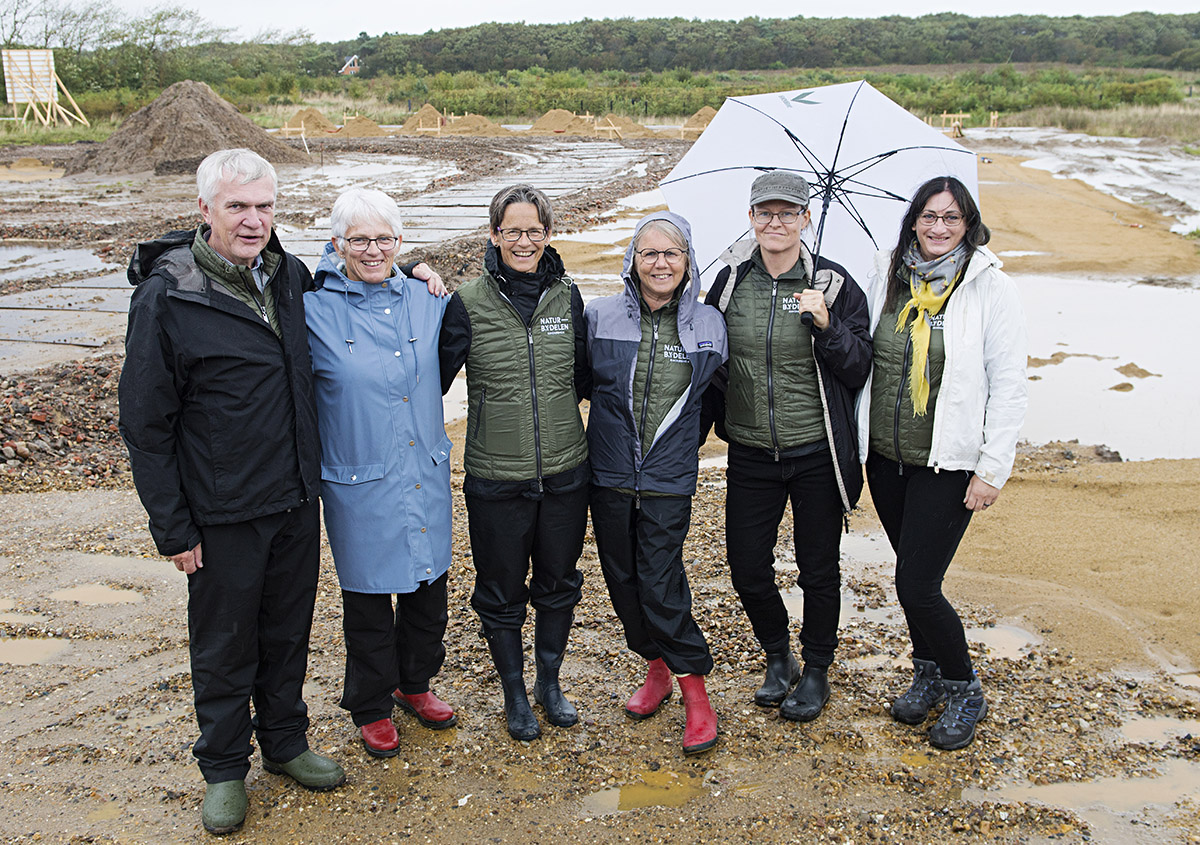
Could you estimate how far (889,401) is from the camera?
3396 millimetres

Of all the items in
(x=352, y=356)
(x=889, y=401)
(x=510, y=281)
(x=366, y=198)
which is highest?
(x=366, y=198)

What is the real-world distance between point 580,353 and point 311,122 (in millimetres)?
44845

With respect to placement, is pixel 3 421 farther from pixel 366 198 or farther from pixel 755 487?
pixel 755 487

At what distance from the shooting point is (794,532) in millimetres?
3586

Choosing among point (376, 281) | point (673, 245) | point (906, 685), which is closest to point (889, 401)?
point (673, 245)

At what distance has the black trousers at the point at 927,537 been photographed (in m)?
3.32

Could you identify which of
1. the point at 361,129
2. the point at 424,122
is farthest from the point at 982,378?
the point at 424,122

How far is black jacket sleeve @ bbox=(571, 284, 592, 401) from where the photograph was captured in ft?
11.4

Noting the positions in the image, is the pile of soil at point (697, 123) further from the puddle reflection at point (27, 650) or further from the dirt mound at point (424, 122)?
the puddle reflection at point (27, 650)

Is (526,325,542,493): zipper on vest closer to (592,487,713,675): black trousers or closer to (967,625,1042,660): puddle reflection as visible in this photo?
(592,487,713,675): black trousers

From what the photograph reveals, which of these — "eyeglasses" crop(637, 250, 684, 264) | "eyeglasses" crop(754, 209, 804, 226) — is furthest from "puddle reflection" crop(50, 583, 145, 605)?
"eyeglasses" crop(754, 209, 804, 226)

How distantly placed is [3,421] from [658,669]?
5.60 meters

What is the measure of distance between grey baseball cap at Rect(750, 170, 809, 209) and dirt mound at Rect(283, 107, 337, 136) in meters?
43.6

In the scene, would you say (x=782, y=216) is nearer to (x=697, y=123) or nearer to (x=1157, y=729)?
(x=1157, y=729)
